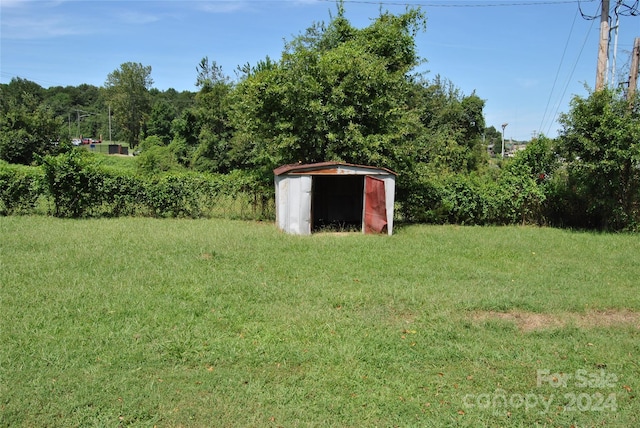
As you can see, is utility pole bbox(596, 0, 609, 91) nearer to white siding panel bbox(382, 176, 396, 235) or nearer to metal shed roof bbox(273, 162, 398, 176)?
white siding panel bbox(382, 176, 396, 235)

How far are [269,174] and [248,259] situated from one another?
21.1 ft

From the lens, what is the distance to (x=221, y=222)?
13609mm

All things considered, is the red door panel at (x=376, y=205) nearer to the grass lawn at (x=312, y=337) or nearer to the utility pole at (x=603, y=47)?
the grass lawn at (x=312, y=337)

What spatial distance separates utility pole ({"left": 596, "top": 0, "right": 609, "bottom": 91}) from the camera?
13.1m

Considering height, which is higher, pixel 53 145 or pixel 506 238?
pixel 53 145

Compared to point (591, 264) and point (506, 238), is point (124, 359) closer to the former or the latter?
point (591, 264)

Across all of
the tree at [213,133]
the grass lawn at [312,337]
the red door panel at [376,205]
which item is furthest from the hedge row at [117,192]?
the tree at [213,133]

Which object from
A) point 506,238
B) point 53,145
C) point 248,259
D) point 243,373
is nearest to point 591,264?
point 506,238

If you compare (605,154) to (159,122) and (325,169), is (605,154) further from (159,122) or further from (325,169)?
(159,122)

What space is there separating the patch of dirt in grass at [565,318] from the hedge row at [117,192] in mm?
9654

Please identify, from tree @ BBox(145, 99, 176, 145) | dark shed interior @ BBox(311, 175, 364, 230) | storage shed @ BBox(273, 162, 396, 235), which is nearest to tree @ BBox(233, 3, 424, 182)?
dark shed interior @ BBox(311, 175, 364, 230)

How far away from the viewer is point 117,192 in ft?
47.2

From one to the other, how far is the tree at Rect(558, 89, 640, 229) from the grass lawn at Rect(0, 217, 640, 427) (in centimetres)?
417

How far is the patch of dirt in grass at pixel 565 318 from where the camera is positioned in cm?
578
